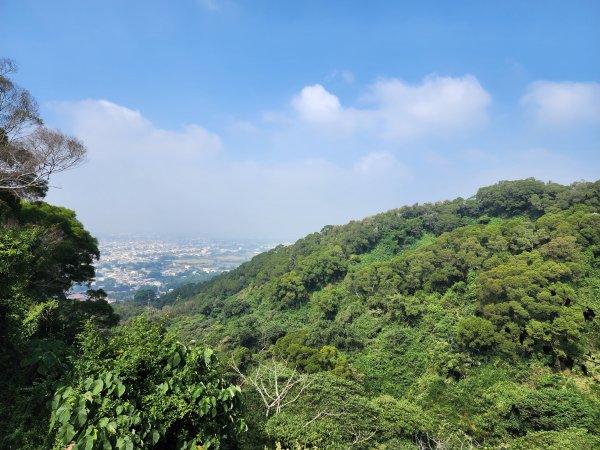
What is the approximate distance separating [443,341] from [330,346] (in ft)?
22.7

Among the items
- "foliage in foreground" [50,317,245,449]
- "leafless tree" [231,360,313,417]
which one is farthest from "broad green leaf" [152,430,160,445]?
"leafless tree" [231,360,313,417]

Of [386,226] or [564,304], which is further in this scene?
[386,226]

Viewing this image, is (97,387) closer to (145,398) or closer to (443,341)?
(145,398)

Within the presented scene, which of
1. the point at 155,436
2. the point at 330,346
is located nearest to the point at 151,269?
the point at 330,346

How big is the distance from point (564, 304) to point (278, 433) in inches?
751

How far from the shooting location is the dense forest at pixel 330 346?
11.0ft

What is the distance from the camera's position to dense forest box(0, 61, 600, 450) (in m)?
3.36

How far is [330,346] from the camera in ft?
65.3

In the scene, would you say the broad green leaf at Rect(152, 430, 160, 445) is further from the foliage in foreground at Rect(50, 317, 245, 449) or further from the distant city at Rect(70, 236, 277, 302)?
the distant city at Rect(70, 236, 277, 302)

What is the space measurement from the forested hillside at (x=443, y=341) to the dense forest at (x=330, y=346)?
0.11m

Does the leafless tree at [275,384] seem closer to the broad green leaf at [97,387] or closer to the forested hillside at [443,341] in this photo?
the forested hillside at [443,341]

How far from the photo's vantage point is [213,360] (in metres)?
3.61

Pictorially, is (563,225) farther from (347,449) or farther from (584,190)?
(347,449)

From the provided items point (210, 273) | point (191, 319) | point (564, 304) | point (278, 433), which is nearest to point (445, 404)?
point (564, 304)
